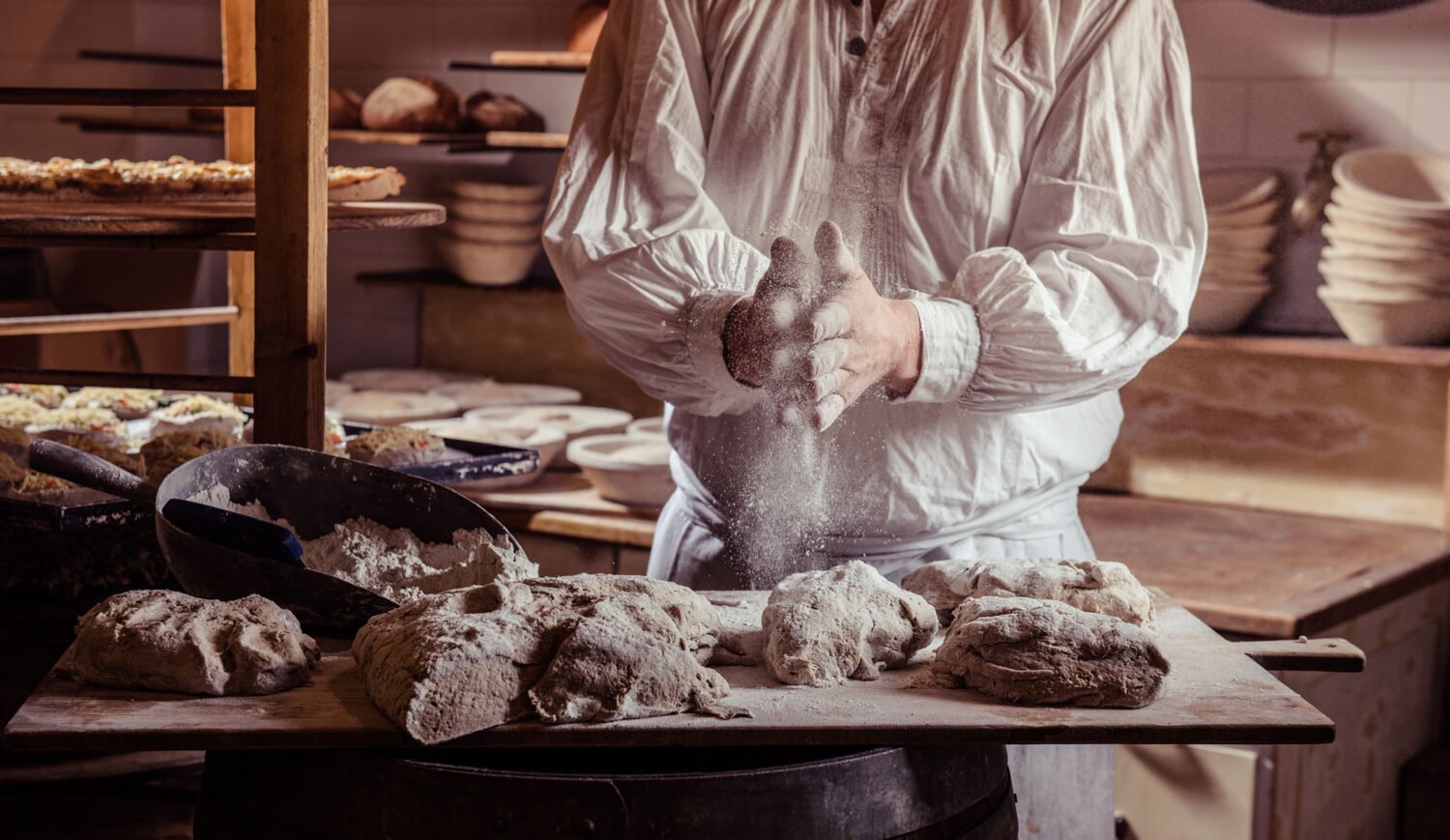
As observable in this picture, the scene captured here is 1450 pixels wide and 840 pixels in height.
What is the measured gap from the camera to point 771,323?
156 cm

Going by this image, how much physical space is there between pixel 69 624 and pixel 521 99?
2.87 meters

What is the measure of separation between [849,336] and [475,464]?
3.00 feet

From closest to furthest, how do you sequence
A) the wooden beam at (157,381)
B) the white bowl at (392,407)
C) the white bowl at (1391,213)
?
the wooden beam at (157,381), the white bowl at (1391,213), the white bowl at (392,407)

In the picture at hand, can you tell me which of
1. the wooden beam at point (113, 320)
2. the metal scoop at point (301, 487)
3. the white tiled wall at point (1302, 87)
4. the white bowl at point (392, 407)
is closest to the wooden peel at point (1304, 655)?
the metal scoop at point (301, 487)

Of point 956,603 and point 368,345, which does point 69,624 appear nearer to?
point 956,603

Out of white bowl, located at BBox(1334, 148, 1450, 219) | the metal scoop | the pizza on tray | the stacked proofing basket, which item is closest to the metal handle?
the metal scoop

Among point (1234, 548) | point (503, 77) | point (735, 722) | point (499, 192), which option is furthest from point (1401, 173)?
point (735, 722)

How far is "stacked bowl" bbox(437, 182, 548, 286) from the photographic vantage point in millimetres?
4180

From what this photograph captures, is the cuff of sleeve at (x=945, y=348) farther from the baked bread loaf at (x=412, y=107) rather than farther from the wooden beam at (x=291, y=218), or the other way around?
the baked bread loaf at (x=412, y=107)

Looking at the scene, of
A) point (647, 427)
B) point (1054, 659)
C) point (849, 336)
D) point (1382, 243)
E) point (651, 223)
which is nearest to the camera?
point (1054, 659)

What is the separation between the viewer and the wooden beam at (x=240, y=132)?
2.55 meters

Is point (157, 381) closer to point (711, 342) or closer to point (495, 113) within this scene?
point (711, 342)

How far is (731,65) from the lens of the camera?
74.7 inches

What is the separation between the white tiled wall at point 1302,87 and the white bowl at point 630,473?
4.82ft
